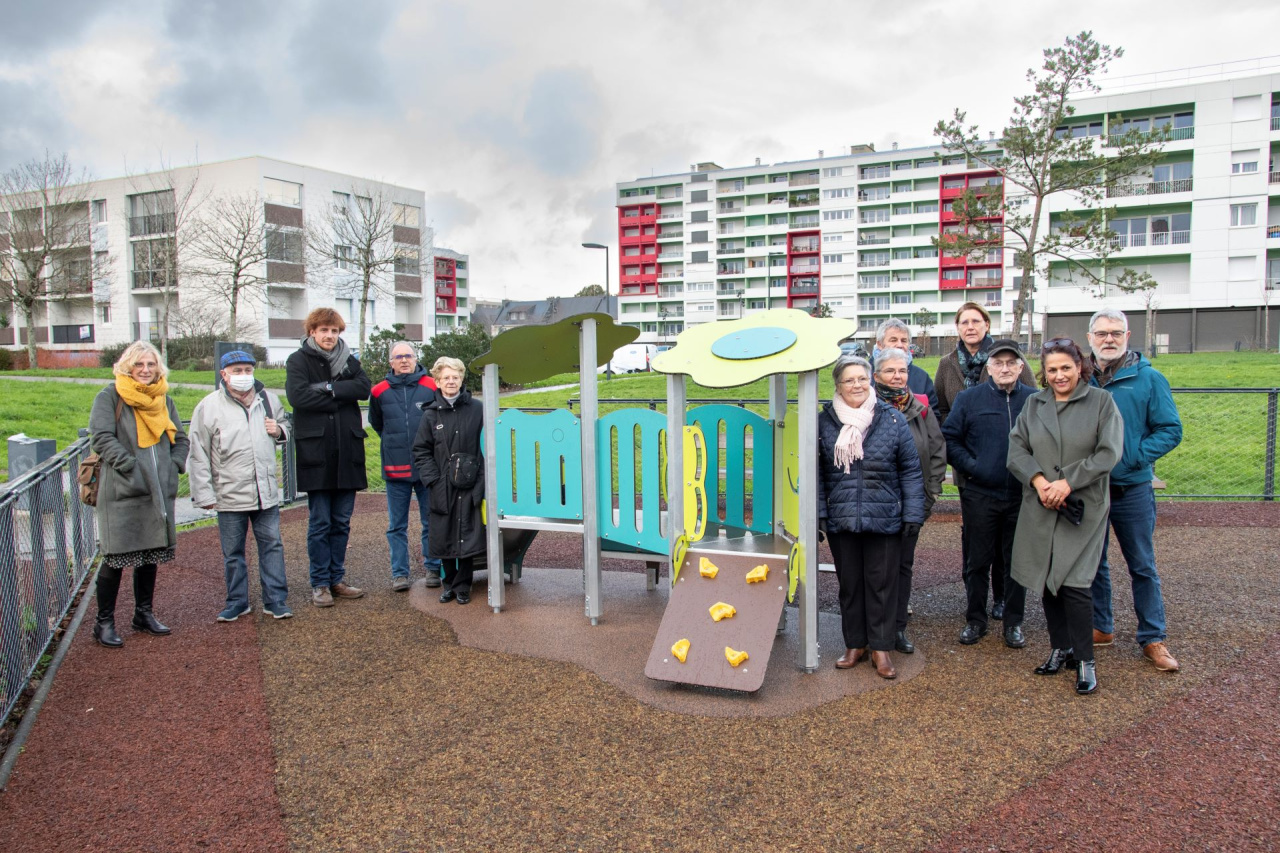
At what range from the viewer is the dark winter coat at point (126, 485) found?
16.0ft

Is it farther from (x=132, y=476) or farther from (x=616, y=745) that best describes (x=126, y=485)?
(x=616, y=745)

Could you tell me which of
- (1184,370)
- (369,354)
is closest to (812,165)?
(1184,370)

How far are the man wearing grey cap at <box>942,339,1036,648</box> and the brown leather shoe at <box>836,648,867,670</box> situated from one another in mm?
731

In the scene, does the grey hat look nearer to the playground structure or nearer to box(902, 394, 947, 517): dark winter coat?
box(902, 394, 947, 517): dark winter coat

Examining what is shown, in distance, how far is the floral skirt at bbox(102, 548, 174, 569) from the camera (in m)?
4.96

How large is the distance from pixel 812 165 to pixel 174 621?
84.1 metres

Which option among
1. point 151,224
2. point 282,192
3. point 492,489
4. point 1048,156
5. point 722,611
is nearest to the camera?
A: point 722,611

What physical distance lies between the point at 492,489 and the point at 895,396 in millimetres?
2739

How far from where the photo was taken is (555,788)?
3.26 metres

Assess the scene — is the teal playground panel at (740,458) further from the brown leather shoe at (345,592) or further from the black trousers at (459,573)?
the brown leather shoe at (345,592)

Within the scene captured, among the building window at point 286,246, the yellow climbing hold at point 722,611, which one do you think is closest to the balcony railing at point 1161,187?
the building window at point 286,246

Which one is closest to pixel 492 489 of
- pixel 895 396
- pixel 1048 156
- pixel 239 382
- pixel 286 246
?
pixel 239 382

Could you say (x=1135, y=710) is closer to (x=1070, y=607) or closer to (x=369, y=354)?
(x=1070, y=607)

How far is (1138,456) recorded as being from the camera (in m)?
4.39
